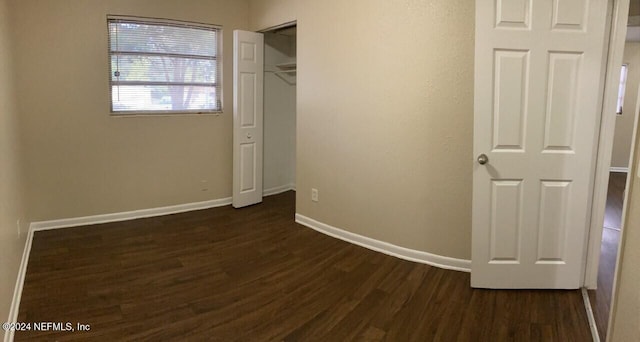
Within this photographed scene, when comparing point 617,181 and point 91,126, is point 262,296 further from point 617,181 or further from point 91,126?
point 617,181

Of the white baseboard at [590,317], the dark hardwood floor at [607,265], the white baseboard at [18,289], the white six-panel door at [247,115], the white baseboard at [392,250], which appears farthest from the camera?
the white six-panel door at [247,115]

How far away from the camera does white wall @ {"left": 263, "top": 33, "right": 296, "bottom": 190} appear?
555 centimetres

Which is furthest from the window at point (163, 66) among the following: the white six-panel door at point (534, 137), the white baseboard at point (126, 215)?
the white six-panel door at point (534, 137)

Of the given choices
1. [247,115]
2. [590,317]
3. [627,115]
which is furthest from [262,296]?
[627,115]

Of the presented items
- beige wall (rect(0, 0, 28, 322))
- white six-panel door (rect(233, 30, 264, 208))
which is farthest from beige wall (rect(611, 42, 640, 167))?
beige wall (rect(0, 0, 28, 322))

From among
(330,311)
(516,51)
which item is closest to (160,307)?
(330,311)

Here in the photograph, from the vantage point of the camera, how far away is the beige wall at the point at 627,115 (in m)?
6.57

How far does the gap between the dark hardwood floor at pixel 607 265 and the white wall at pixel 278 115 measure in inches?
145

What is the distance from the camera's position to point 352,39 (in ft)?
12.5

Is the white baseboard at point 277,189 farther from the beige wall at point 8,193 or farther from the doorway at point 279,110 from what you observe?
the beige wall at point 8,193

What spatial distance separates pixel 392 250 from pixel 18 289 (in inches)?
104

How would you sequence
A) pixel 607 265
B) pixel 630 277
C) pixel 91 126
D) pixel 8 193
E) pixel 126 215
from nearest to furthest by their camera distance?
1. pixel 630 277
2. pixel 8 193
3. pixel 607 265
4. pixel 91 126
5. pixel 126 215

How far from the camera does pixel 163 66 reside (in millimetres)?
4691

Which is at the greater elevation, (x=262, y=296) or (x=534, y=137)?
(x=534, y=137)
